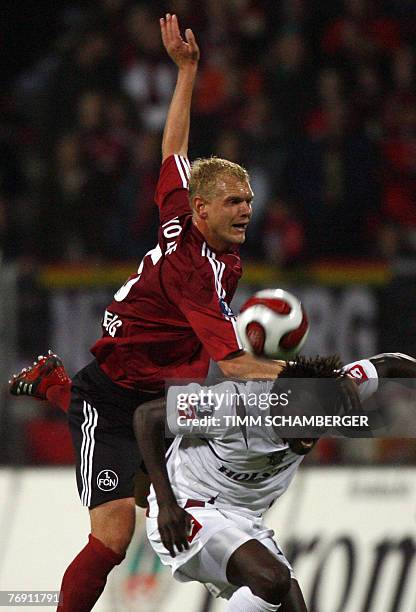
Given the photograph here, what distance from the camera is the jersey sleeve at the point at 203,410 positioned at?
369 cm

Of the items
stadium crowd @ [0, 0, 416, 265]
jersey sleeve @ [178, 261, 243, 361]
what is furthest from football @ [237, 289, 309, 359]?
stadium crowd @ [0, 0, 416, 265]

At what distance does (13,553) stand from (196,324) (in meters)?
1.52

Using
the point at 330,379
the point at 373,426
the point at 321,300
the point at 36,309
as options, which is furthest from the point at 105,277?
the point at 330,379

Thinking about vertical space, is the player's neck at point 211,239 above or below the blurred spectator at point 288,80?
below

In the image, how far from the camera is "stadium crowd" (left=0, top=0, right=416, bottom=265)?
8.00 m

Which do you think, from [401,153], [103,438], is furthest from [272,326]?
[401,153]

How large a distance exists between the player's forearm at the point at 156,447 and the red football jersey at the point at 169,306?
1.13ft

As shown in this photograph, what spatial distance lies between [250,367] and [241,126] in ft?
15.4

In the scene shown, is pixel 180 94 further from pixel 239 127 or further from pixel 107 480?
pixel 239 127

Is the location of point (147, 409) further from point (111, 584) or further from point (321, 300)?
point (321, 300)

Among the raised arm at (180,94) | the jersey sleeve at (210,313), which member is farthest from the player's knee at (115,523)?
the raised arm at (180,94)

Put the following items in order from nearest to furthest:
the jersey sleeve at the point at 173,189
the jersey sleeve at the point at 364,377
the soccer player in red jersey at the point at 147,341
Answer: the jersey sleeve at the point at 364,377
the soccer player in red jersey at the point at 147,341
the jersey sleeve at the point at 173,189

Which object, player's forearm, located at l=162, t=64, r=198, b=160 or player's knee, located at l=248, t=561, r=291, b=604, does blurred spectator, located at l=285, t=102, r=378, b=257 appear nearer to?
player's forearm, located at l=162, t=64, r=198, b=160

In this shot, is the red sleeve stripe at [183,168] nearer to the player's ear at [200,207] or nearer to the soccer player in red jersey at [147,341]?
the soccer player in red jersey at [147,341]
